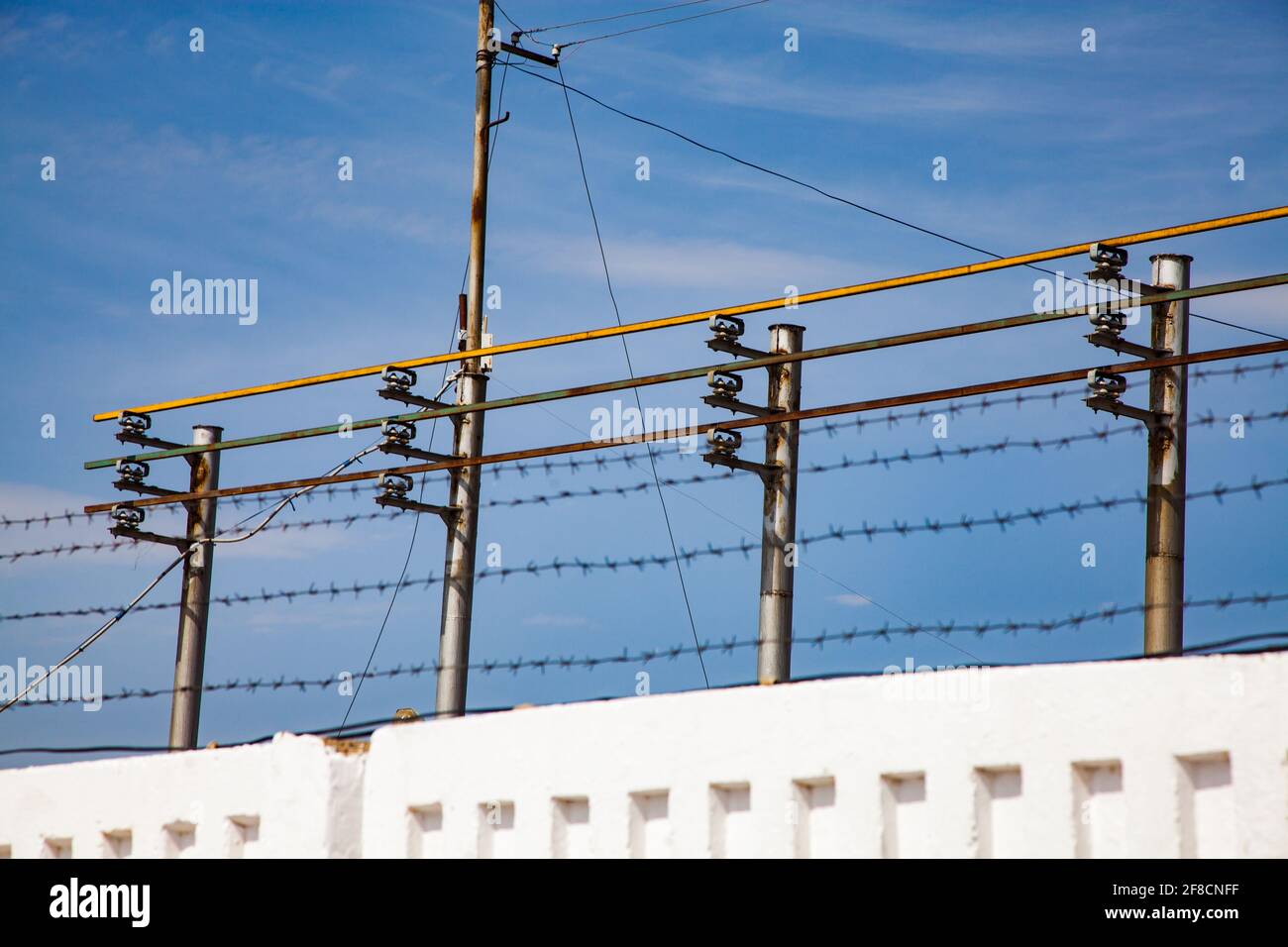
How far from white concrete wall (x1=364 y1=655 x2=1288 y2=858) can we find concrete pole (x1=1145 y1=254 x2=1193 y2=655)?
4.04m

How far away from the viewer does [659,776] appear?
7.91 meters

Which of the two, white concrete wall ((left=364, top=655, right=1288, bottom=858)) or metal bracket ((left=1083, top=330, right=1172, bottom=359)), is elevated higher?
metal bracket ((left=1083, top=330, right=1172, bottom=359))

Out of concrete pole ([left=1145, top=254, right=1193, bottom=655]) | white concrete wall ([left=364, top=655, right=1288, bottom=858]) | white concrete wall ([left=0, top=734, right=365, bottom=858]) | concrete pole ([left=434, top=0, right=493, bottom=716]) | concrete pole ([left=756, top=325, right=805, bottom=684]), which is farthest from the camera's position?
concrete pole ([left=434, top=0, right=493, bottom=716])

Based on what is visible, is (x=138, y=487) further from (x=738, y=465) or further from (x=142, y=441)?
(x=738, y=465)

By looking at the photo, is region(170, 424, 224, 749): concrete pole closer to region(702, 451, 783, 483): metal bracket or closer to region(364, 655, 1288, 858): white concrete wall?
region(702, 451, 783, 483): metal bracket

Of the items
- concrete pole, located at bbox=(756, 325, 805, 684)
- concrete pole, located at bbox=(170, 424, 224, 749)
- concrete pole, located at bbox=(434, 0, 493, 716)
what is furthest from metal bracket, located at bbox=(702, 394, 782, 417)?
concrete pole, located at bbox=(170, 424, 224, 749)

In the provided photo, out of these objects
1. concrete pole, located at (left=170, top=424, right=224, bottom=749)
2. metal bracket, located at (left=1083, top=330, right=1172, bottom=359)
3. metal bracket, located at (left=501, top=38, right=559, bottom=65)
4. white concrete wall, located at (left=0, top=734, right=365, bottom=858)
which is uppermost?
metal bracket, located at (left=501, top=38, right=559, bottom=65)

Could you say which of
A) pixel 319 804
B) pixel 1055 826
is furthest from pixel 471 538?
pixel 1055 826

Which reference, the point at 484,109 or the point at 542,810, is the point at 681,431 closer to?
the point at 542,810

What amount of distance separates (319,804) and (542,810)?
1.17 meters

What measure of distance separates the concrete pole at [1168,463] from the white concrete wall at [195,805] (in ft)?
15.8

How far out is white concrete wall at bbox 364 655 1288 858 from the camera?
6.67 m

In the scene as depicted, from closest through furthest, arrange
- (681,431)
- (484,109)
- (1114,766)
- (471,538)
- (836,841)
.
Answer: (1114,766) < (836,841) < (681,431) < (471,538) < (484,109)

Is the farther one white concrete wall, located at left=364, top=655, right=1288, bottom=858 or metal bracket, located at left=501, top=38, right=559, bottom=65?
metal bracket, located at left=501, top=38, right=559, bottom=65
